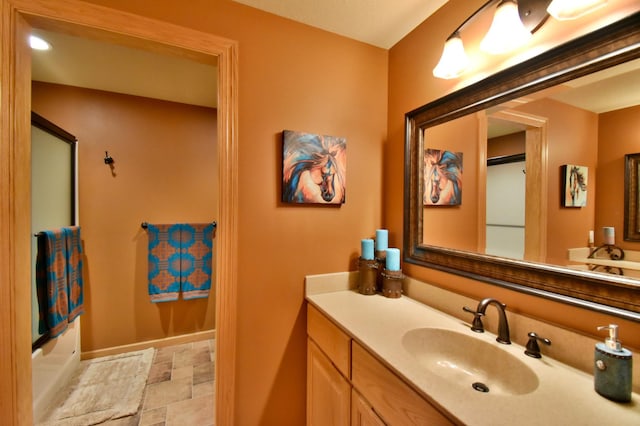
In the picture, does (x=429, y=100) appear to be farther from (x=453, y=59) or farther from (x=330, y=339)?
(x=330, y=339)

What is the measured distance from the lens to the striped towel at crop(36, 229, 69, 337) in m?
1.66

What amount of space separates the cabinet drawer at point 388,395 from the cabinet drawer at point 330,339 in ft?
0.16

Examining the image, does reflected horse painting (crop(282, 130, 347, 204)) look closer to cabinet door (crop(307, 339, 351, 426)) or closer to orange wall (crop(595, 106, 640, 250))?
cabinet door (crop(307, 339, 351, 426))

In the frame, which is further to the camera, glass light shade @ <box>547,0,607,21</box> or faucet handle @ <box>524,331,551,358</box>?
faucet handle @ <box>524,331,551,358</box>

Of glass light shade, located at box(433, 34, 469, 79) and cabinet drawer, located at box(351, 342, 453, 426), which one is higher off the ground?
glass light shade, located at box(433, 34, 469, 79)

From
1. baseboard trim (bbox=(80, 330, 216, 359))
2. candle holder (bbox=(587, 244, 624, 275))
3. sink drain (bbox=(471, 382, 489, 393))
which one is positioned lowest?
baseboard trim (bbox=(80, 330, 216, 359))

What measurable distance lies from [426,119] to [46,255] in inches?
99.3

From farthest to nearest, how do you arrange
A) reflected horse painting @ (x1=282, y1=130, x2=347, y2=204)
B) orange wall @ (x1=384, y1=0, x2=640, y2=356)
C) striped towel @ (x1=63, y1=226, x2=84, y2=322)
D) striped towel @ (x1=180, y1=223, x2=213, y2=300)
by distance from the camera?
striped towel @ (x1=180, y1=223, x2=213, y2=300)
striped towel @ (x1=63, y1=226, x2=84, y2=322)
reflected horse painting @ (x1=282, y1=130, x2=347, y2=204)
orange wall @ (x1=384, y1=0, x2=640, y2=356)

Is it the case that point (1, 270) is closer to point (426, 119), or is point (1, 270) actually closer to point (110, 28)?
point (110, 28)

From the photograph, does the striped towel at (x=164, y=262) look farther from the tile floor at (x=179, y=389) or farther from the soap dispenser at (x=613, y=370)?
the soap dispenser at (x=613, y=370)

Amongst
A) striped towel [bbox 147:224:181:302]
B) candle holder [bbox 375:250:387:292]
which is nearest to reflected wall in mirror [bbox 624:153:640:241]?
candle holder [bbox 375:250:387:292]

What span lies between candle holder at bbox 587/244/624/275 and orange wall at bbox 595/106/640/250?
0.06 feet

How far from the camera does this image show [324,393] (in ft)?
4.04

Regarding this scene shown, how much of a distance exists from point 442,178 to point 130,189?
2611 mm
